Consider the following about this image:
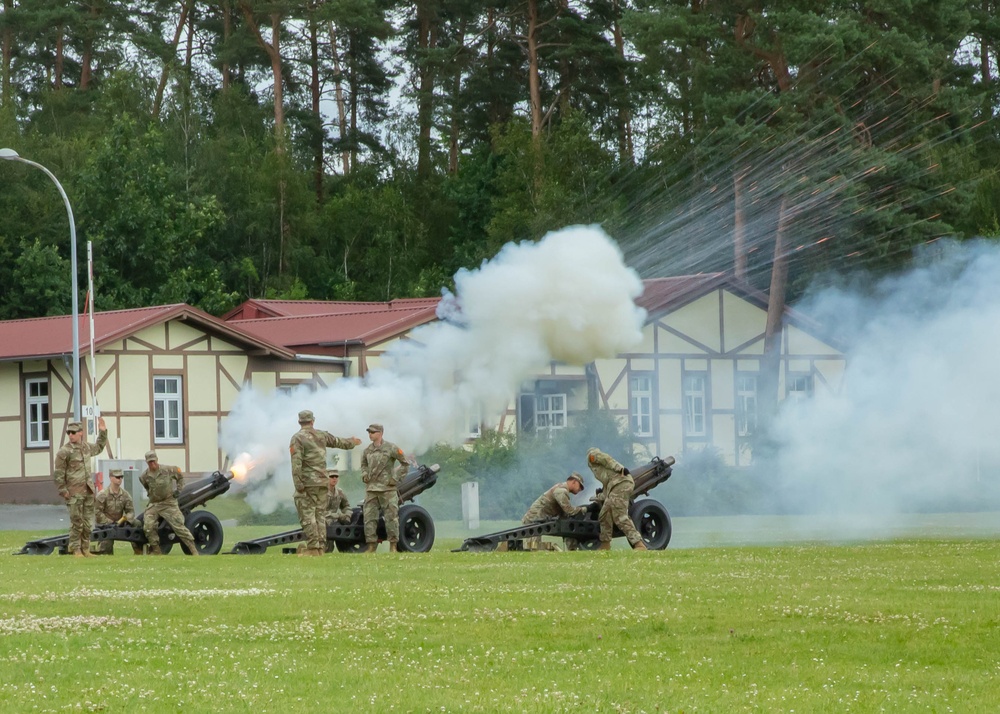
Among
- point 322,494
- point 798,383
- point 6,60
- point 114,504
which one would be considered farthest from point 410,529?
point 6,60

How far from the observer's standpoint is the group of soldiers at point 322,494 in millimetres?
22703

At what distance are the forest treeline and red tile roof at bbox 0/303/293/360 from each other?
11.4 meters

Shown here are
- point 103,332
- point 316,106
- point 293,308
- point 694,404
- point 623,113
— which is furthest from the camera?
point 316,106

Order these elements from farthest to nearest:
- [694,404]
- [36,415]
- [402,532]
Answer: [694,404]
[36,415]
[402,532]

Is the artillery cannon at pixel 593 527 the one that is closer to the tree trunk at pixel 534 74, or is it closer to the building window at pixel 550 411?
the building window at pixel 550 411

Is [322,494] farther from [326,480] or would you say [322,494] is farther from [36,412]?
[36,412]

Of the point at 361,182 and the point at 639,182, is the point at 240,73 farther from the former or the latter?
the point at 639,182

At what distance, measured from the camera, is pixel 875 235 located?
150ft

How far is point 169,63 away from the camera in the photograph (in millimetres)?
66812

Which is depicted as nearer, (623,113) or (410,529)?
(410,529)

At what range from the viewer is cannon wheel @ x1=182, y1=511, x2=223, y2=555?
977 inches

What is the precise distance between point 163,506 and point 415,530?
385 centimetres

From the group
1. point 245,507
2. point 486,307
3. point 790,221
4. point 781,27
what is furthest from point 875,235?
point 486,307

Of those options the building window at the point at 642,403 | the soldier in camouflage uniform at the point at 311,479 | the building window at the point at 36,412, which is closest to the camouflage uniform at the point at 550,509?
the soldier in camouflage uniform at the point at 311,479
